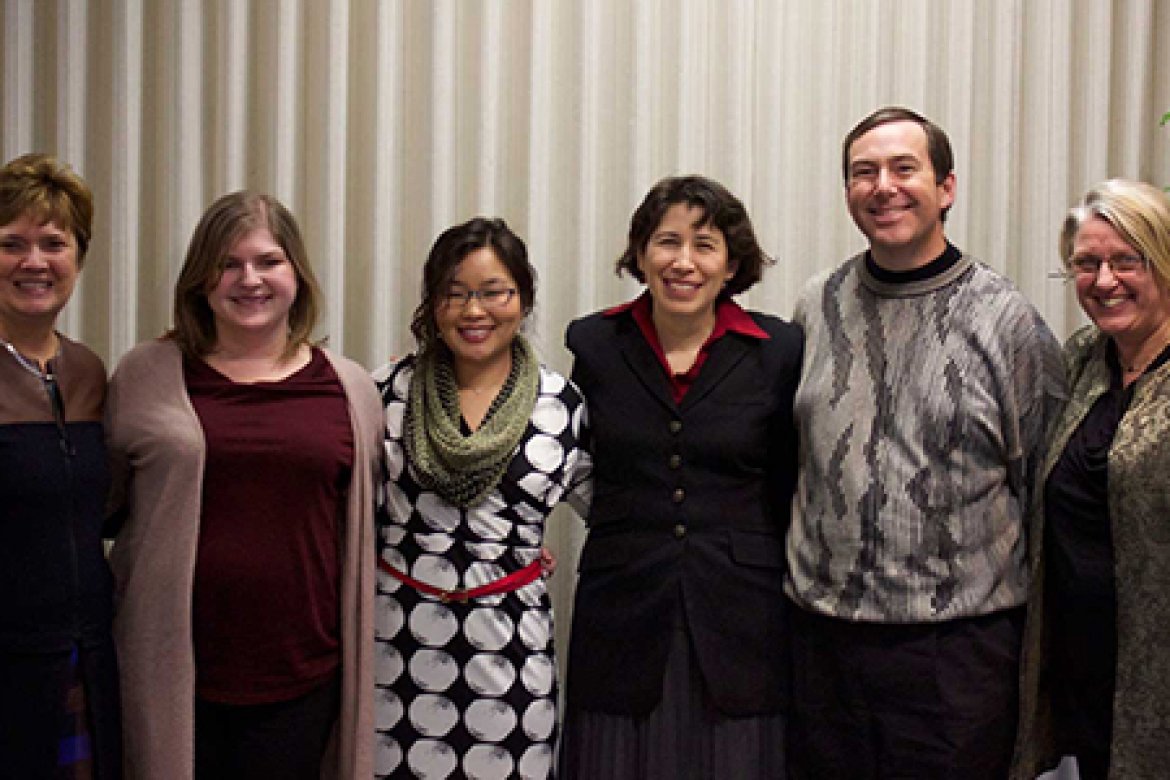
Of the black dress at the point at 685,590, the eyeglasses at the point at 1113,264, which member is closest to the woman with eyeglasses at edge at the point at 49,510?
the black dress at the point at 685,590

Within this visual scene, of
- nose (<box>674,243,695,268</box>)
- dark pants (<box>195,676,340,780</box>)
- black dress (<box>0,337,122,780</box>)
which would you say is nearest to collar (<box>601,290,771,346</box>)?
nose (<box>674,243,695,268</box>)

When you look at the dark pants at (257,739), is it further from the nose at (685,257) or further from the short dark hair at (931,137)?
the short dark hair at (931,137)

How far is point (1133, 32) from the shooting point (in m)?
2.86

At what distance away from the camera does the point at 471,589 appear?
2160 millimetres

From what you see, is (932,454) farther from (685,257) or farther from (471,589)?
(471,589)

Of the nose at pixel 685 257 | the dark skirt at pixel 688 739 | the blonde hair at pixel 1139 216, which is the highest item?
the blonde hair at pixel 1139 216

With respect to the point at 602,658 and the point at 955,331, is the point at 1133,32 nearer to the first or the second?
the point at 955,331

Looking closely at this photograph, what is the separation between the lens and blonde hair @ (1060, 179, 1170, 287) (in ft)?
6.44

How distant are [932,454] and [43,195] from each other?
169cm

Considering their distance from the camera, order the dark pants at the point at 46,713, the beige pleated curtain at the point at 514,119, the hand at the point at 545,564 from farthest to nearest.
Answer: the beige pleated curtain at the point at 514,119, the hand at the point at 545,564, the dark pants at the point at 46,713

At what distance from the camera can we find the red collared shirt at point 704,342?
2266 mm

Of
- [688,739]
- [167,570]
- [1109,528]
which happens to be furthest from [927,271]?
[167,570]

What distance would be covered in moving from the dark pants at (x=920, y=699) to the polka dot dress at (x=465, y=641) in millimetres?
564

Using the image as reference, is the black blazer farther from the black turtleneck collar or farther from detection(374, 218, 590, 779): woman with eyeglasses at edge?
the black turtleneck collar
